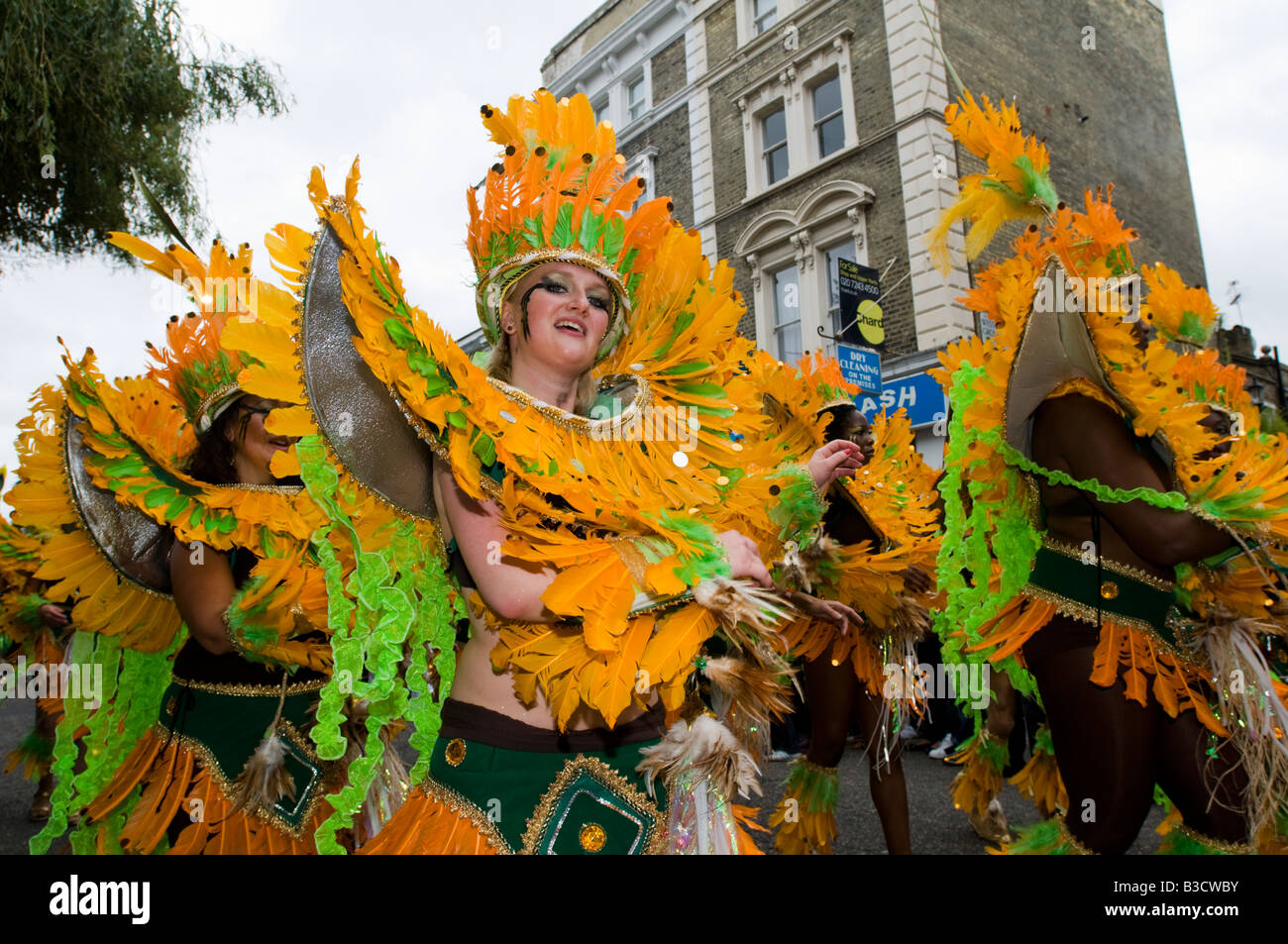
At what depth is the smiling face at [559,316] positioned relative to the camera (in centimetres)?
170

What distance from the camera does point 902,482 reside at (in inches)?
163

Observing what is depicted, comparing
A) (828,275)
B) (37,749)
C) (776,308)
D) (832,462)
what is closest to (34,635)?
(37,749)

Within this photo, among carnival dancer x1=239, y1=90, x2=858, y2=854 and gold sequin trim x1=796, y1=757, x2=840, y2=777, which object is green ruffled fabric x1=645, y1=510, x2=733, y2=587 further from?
gold sequin trim x1=796, y1=757, x2=840, y2=777

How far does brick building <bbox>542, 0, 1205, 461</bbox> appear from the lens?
11.3 metres

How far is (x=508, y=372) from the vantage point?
1.79 metres

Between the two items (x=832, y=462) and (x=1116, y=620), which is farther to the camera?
(x=1116, y=620)

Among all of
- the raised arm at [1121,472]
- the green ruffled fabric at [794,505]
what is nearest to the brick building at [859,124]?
the raised arm at [1121,472]

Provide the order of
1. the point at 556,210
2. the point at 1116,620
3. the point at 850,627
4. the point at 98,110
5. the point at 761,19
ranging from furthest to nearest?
1. the point at 761,19
2. the point at 98,110
3. the point at 850,627
4. the point at 1116,620
5. the point at 556,210

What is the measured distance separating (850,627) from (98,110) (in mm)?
7000

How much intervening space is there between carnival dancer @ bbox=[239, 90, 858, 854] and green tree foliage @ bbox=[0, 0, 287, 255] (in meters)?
5.37

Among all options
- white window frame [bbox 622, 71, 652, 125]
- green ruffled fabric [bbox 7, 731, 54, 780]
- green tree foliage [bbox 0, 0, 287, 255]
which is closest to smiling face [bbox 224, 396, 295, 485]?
green ruffled fabric [bbox 7, 731, 54, 780]

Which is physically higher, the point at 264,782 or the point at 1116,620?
the point at 1116,620

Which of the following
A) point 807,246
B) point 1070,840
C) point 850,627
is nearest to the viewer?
point 1070,840

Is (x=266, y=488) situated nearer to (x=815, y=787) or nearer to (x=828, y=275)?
(x=815, y=787)
